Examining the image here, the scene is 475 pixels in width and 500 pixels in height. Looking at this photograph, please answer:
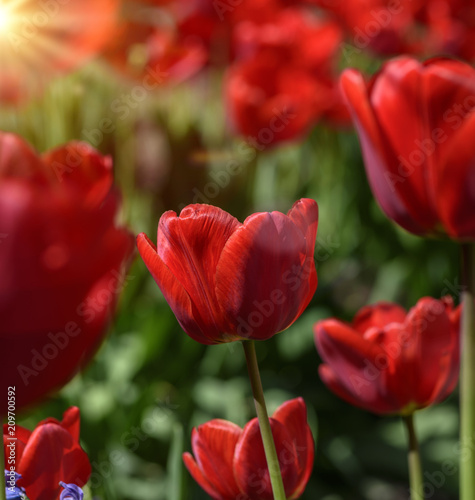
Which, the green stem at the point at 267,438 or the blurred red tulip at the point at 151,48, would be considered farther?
the blurred red tulip at the point at 151,48

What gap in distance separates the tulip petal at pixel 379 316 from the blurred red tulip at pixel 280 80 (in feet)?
2.06

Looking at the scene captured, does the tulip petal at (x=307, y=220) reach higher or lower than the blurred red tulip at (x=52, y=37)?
lower

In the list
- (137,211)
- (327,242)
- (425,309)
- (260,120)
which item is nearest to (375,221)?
(327,242)

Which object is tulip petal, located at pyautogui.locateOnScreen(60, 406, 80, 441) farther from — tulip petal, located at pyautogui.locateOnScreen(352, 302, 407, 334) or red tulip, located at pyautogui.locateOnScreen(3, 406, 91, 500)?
tulip petal, located at pyautogui.locateOnScreen(352, 302, 407, 334)

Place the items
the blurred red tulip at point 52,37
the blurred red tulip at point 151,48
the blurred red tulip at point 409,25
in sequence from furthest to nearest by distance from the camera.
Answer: the blurred red tulip at point 409,25, the blurred red tulip at point 151,48, the blurred red tulip at point 52,37

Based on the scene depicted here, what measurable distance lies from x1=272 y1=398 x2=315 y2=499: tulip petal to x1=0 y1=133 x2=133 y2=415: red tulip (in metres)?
0.15

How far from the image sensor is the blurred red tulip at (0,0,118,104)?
0.93 meters

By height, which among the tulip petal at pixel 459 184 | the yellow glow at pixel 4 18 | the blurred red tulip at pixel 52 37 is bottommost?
the tulip petal at pixel 459 184

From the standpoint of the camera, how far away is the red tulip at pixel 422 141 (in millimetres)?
319

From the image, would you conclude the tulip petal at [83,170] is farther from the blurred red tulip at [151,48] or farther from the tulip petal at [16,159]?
the blurred red tulip at [151,48]

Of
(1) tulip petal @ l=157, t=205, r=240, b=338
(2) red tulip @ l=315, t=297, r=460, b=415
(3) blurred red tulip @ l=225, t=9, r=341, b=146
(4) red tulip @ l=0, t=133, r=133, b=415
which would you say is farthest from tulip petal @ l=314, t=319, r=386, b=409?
(3) blurred red tulip @ l=225, t=9, r=341, b=146

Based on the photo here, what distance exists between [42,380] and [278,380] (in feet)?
2.95

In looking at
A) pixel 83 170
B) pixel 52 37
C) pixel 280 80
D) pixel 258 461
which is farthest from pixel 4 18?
pixel 258 461

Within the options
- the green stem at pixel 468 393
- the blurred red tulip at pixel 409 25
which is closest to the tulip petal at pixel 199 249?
the green stem at pixel 468 393
